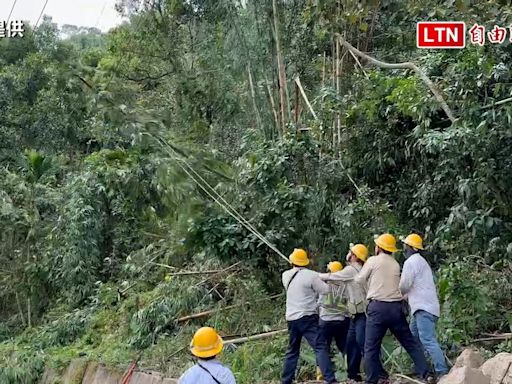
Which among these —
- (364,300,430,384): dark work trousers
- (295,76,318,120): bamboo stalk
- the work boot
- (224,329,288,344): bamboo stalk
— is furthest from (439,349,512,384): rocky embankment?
(295,76,318,120): bamboo stalk

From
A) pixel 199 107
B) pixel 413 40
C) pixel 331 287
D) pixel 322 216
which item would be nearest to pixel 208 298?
pixel 322 216

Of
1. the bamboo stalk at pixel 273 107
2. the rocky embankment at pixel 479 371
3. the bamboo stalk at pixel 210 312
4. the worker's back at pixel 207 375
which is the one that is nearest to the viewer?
the worker's back at pixel 207 375

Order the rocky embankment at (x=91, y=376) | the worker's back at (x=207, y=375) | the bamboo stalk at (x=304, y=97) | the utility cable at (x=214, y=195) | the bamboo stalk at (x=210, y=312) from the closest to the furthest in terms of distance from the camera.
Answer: the worker's back at (x=207, y=375) < the rocky embankment at (x=91, y=376) < the utility cable at (x=214, y=195) < the bamboo stalk at (x=210, y=312) < the bamboo stalk at (x=304, y=97)

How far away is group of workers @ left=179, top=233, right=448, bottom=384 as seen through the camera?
6406 mm

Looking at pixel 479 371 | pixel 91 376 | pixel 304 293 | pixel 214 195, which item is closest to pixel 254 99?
pixel 214 195

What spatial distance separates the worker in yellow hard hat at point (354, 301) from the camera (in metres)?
7.02

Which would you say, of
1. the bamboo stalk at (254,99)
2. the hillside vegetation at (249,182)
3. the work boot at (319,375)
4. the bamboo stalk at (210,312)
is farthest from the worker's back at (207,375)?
the bamboo stalk at (254,99)

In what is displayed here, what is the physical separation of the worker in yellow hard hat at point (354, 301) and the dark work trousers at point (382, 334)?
1.51ft

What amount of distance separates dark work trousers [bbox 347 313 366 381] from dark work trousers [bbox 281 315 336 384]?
0.28m

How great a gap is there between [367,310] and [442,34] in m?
3.46

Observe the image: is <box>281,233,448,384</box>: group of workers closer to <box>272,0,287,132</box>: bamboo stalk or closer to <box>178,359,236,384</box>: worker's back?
<box>178,359,236,384</box>: worker's back

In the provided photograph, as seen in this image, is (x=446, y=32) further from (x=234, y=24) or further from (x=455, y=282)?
(x=234, y=24)

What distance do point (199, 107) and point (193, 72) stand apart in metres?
1.02

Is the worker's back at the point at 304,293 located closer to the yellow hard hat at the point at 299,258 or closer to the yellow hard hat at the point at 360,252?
the yellow hard hat at the point at 299,258
